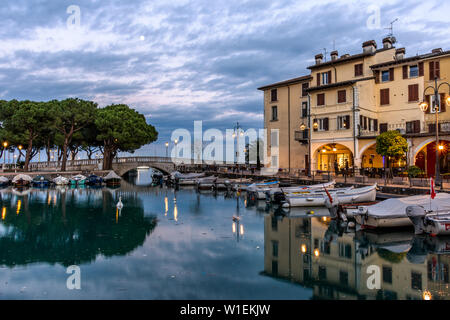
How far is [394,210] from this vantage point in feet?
52.5

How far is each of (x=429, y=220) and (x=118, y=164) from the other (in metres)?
55.8

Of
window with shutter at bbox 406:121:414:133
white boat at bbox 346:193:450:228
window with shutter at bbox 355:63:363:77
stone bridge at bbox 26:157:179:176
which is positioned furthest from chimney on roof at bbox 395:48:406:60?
stone bridge at bbox 26:157:179:176

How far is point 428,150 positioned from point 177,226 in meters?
26.8

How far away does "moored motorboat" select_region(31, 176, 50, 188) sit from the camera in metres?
45.3

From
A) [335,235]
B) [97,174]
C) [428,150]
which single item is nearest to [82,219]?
[335,235]

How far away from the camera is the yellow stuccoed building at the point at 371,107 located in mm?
30906

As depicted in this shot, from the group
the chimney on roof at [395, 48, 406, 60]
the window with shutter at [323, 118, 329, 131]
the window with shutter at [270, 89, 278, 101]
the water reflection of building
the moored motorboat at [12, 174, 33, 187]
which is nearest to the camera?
the water reflection of building

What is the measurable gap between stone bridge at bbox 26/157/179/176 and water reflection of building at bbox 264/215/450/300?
48664mm

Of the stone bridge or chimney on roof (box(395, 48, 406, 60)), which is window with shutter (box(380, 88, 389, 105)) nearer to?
chimney on roof (box(395, 48, 406, 60))

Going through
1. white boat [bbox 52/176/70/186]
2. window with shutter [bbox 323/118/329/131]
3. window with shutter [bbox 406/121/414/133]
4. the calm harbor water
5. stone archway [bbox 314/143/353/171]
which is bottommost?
the calm harbor water

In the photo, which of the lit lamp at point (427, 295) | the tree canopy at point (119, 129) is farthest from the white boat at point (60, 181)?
the lit lamp at point (427, 295)

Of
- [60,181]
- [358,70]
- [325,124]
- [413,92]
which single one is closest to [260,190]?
[325,124]
